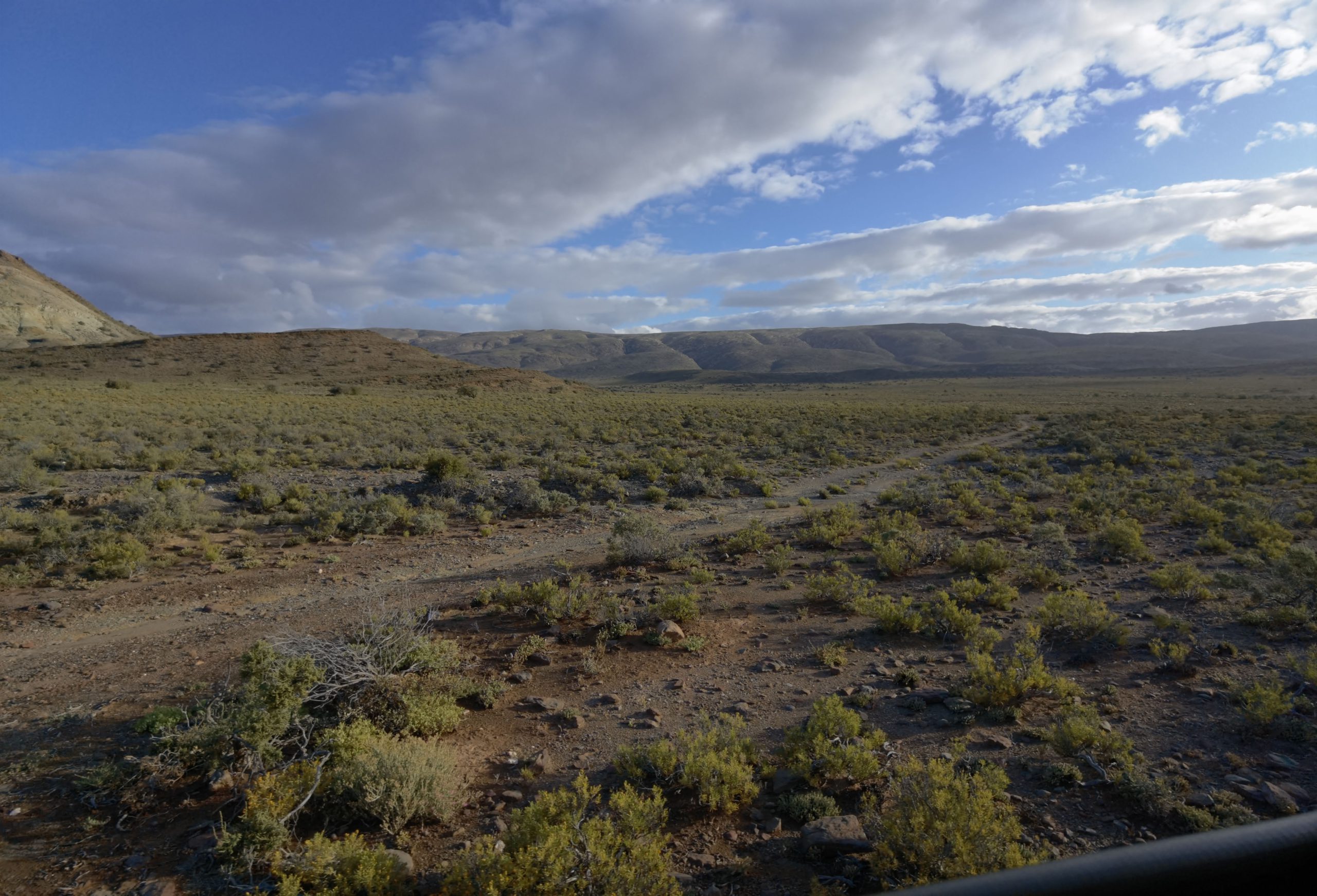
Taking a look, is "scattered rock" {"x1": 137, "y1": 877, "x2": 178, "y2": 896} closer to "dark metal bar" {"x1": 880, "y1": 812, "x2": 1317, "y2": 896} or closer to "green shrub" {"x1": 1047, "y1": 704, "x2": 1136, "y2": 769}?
"dark metal bar" {"x1": 880, "y1": 812, "x2": 1317, "y2": 896}

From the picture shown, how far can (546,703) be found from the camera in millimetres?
5852

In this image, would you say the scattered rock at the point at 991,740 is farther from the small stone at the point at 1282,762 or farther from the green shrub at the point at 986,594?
the green shrub at the point at 986,594

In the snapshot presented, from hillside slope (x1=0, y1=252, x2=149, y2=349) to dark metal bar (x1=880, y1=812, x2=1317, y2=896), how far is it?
92.6m

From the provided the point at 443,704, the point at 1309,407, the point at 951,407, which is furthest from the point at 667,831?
the point at 1309,407

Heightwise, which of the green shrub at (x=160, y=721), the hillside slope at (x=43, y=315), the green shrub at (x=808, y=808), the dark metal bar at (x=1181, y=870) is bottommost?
the green shrub at (x=808, y=808)

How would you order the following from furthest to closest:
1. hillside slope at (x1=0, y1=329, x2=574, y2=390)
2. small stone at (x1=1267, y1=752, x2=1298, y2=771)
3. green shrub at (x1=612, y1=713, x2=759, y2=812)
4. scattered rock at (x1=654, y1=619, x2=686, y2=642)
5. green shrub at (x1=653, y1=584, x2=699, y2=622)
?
hillside slope at (x1=0, y1=329, x2=574, y2=390) → green shrub at (x1=653, y1=584, x2=699, y2=622) → scattered rock at (x1=654, y1=619, x2=686, y2=642) → small stone at (x1=1267, y1=752, x2=1298, y2=771) → green shrub at (x1=612, y1=713, x2=759, y2=812)

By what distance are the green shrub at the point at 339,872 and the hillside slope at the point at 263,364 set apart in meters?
57.1

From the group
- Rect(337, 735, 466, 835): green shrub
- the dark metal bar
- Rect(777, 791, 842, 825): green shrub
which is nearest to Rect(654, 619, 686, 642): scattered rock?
Rect(777, 791, 842, 825): green shrub

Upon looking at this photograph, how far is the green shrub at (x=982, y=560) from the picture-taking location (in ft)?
30.4

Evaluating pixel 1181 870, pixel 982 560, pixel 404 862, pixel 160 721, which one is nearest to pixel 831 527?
pixel 982 560

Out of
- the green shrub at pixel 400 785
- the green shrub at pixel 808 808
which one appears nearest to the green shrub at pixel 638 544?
the green shrub at pixel 400 785

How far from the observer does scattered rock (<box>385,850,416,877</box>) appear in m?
3.67

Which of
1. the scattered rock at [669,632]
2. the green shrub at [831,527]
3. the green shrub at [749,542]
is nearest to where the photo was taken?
the scattered rock at [669,632]

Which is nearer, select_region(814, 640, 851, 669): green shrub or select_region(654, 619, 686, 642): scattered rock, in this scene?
select_region(814, 640, 851, 669): green shrub
